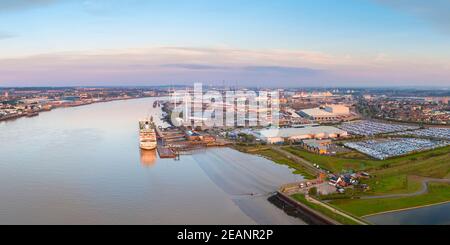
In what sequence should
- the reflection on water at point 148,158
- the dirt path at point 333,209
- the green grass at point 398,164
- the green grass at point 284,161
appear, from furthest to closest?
the reflection on water at point 148,158
the green grass at point 284,161
the green grass at point 398,164
the dirt path at point 333,209

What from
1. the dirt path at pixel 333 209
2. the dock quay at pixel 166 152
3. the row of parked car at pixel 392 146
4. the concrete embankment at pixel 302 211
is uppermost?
the row of parked car at pixel 392 146

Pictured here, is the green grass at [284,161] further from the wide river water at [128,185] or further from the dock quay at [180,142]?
the dock quay at [180,142]

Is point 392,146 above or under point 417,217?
above

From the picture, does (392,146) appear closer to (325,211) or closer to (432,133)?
(432,133)

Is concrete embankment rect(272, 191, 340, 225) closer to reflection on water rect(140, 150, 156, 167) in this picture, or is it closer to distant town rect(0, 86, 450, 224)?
distant town rect(0, 86, 450, 224)

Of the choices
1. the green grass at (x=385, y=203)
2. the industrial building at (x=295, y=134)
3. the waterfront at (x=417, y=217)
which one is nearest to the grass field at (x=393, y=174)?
the green grass at (x=385, y=203)

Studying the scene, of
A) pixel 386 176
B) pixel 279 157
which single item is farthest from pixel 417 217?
pixel 279 157
